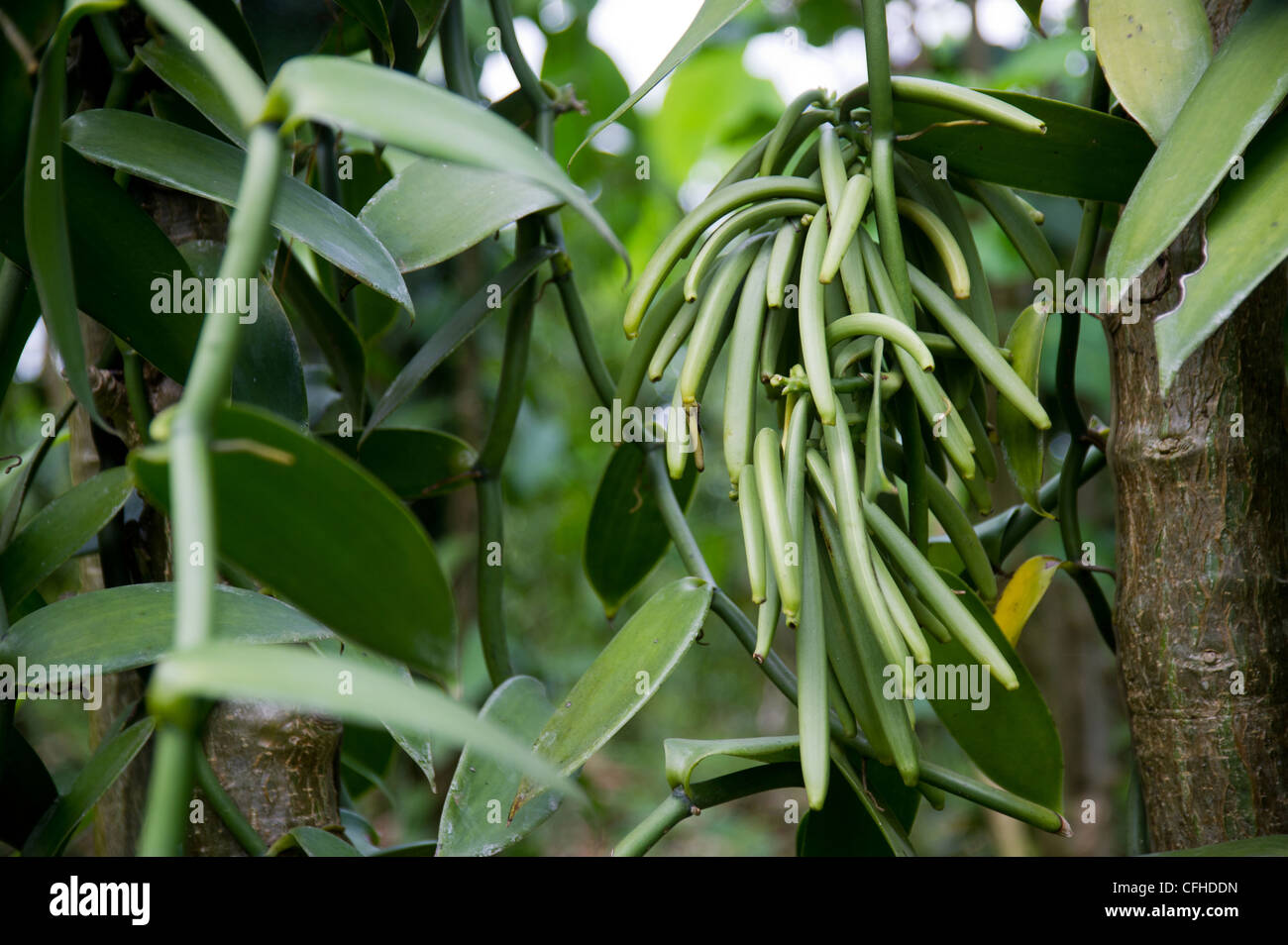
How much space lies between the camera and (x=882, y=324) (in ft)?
1.03

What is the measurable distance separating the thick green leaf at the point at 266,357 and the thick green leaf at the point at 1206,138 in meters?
0.31

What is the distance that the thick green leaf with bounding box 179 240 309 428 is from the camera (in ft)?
1.30

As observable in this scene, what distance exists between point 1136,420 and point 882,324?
148 mm

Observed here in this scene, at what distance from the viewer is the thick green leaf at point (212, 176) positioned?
1.12ft

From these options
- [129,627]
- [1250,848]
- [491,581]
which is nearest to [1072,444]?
[1250,848]

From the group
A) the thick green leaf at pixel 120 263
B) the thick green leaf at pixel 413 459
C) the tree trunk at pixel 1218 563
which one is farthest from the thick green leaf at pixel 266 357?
the tree trunk at pixel 1218 563

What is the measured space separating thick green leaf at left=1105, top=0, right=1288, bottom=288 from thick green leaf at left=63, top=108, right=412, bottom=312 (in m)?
0.24

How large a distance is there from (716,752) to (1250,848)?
18cm

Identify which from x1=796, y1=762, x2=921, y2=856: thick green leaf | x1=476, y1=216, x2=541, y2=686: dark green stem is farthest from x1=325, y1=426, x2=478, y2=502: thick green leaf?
x1=796, y1=762, x2=921, y2=856: thick green leaf

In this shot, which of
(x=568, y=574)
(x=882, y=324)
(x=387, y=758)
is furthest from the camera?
(x=568, y=574)

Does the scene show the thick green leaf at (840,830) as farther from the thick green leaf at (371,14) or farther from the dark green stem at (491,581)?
the thick green leaf at (371,14)

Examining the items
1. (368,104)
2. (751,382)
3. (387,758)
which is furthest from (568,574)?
(368,104)

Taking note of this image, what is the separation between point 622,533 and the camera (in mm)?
551
